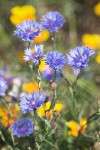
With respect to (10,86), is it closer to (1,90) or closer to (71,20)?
(1,90)

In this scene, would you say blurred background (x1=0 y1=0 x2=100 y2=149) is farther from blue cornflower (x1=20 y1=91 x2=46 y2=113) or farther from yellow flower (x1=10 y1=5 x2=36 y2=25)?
blue cornflower (x1=20 y1=91 x2=46 y2=113)

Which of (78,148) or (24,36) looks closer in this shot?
(24,36)

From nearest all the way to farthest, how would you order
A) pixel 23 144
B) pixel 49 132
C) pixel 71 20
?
pixel 49 132, pixel 23 144, pixel 71 20

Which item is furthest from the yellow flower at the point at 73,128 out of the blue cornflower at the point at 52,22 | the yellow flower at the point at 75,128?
the blue cornflower at the point at 52,22

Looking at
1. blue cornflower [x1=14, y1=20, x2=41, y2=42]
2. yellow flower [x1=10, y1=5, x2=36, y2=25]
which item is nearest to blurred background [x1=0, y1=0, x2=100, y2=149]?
yellow flower [x1=10, y1=5, x2=36, y2=25]

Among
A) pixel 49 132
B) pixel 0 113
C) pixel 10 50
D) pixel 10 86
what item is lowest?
pixel 49 132

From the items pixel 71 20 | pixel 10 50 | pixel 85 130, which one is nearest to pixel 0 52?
pixel 10 50

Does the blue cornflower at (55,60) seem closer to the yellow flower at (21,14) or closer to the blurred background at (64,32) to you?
the blurred background at (64,32)
